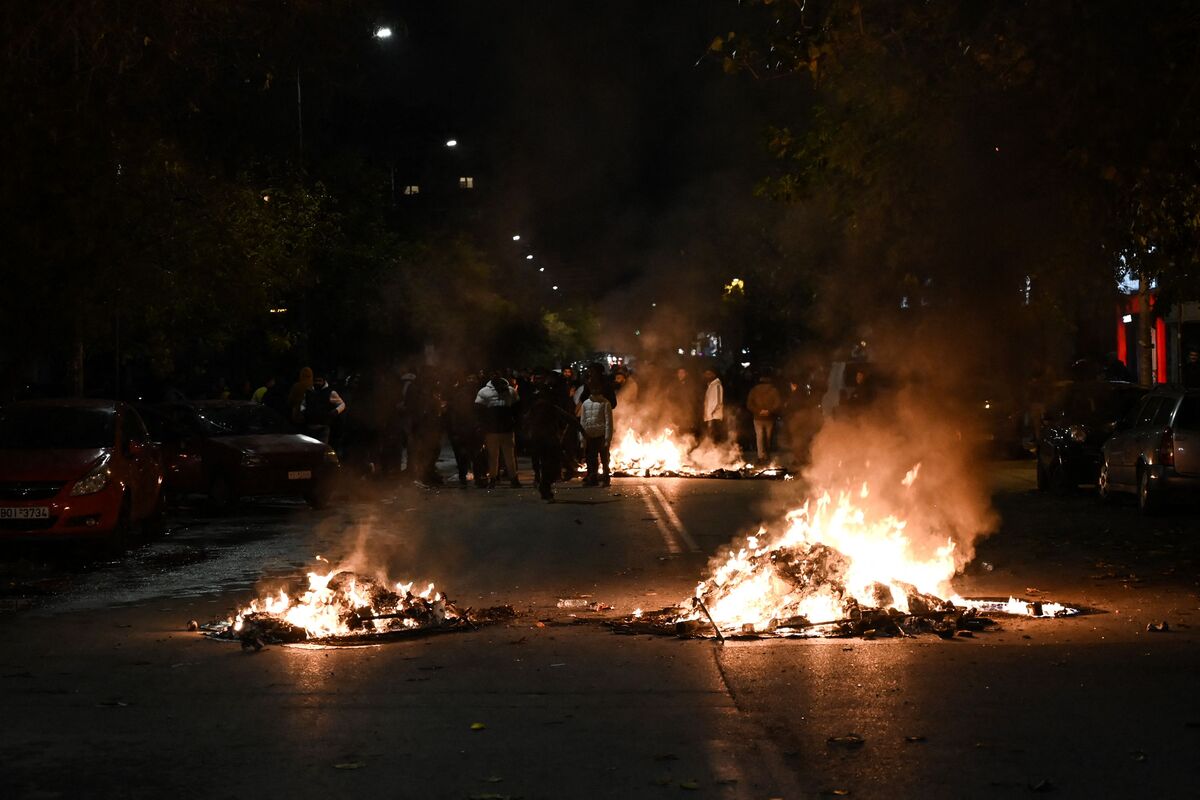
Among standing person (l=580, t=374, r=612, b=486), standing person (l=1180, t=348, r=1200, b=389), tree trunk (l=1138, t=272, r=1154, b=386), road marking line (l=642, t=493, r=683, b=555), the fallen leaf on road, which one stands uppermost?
tree trunk (l=1138, t=272, r=1154, b=386)

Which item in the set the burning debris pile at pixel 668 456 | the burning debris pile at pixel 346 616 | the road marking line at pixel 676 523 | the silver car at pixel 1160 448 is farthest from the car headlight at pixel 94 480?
the burning debris pile at pixel 668 456

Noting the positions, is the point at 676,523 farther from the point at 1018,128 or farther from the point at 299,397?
the point at 299,397

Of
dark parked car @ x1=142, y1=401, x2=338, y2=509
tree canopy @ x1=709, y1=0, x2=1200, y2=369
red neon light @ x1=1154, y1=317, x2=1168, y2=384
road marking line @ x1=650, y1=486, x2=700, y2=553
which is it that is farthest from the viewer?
red neon light @ x1=1154, y1=317, x2=1168, y2=384

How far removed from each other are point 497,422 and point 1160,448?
32.6ft

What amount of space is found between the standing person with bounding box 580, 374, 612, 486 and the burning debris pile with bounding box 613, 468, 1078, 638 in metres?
12.3

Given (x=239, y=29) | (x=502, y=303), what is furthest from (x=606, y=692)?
(x=502, y=303)

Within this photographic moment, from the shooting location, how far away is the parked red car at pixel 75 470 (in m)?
14.3

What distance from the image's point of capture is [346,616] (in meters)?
9.86

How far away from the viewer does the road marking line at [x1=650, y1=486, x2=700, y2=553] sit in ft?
50.7

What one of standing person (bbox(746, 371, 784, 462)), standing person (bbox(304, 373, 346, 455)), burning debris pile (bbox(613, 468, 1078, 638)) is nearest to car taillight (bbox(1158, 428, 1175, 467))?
burning debris pile (bbox(613, 468, 1078, 638))

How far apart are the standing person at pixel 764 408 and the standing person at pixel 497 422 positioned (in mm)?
5093

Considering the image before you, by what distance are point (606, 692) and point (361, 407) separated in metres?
17.2

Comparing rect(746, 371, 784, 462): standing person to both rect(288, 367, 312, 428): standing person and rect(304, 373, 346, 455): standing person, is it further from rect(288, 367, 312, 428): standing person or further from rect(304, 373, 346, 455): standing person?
rect(288, 367, 312, 428): standing person

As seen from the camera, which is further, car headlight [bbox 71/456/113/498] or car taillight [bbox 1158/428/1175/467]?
car taillight [bbox 1158/428/1175/467]
